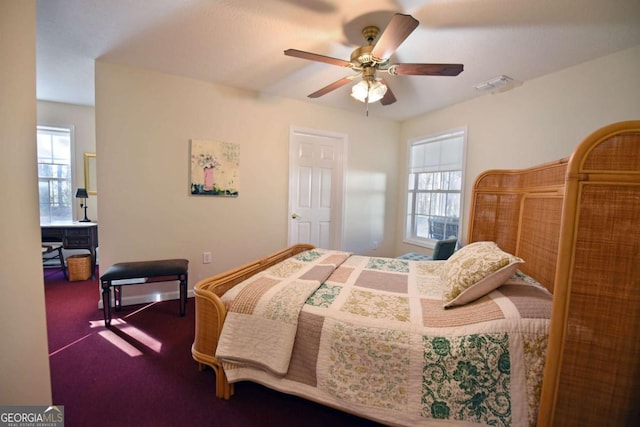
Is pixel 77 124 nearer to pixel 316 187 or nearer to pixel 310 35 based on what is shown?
pixel 316 187

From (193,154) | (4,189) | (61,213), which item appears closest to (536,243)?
(4,189)

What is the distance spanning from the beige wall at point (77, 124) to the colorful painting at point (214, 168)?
7.13ft

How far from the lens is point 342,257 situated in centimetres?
222

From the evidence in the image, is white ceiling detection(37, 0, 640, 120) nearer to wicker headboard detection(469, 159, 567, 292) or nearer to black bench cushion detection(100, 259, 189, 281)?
wicker headboard detection(469, 159, 567, 292)

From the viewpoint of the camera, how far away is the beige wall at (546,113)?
1.98 meters

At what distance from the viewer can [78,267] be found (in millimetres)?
3318

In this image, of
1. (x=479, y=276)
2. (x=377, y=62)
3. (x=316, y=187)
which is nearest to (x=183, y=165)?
(x=316, y=187)

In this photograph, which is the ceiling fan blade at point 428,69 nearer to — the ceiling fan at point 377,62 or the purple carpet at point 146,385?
the ceiling fan at point 377,62

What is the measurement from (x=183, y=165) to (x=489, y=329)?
3029mm

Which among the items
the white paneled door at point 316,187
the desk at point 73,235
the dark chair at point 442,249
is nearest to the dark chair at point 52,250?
the desk at point 73,235

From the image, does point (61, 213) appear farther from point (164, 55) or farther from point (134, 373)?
point (134, 373)

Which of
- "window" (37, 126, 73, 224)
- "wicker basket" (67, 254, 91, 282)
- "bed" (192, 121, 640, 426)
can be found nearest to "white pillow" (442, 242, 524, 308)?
"bed" (192, 121, 640, 426)

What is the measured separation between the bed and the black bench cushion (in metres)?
1.12

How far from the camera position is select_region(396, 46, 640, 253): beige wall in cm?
198
